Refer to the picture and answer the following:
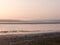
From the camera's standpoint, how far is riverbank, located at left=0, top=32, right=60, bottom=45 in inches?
35.9

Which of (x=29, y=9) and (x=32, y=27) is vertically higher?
(x=29, y=9)

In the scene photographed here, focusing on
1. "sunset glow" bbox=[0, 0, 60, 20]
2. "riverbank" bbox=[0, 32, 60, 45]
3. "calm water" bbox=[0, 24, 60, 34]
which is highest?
"sunset glow" bbox=[0, 0, 60, 20]

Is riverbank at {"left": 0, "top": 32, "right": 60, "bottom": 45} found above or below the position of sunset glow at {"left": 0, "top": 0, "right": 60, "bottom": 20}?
below

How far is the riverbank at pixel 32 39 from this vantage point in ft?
2.99

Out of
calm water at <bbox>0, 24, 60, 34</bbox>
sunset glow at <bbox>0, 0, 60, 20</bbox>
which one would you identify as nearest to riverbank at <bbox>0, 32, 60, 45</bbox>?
calm water at <bbox>0, 24, 60, 34</bbox>

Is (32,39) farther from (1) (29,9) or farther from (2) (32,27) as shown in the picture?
(1) (29,9)

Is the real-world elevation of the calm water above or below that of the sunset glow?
below

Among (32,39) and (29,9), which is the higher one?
(29,9)

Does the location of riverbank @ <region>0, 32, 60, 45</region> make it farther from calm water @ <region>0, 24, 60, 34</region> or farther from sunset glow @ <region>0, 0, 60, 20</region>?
sunset glow @ <region>0, 0, 60, 20</region>

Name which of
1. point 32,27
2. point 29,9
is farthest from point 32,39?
point 29,9

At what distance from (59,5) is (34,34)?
0.31m

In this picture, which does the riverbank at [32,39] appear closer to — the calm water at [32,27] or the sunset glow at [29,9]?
the calm water at [32,27]

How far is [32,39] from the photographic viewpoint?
941mm

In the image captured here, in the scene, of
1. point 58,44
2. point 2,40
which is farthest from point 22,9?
point 58,44
